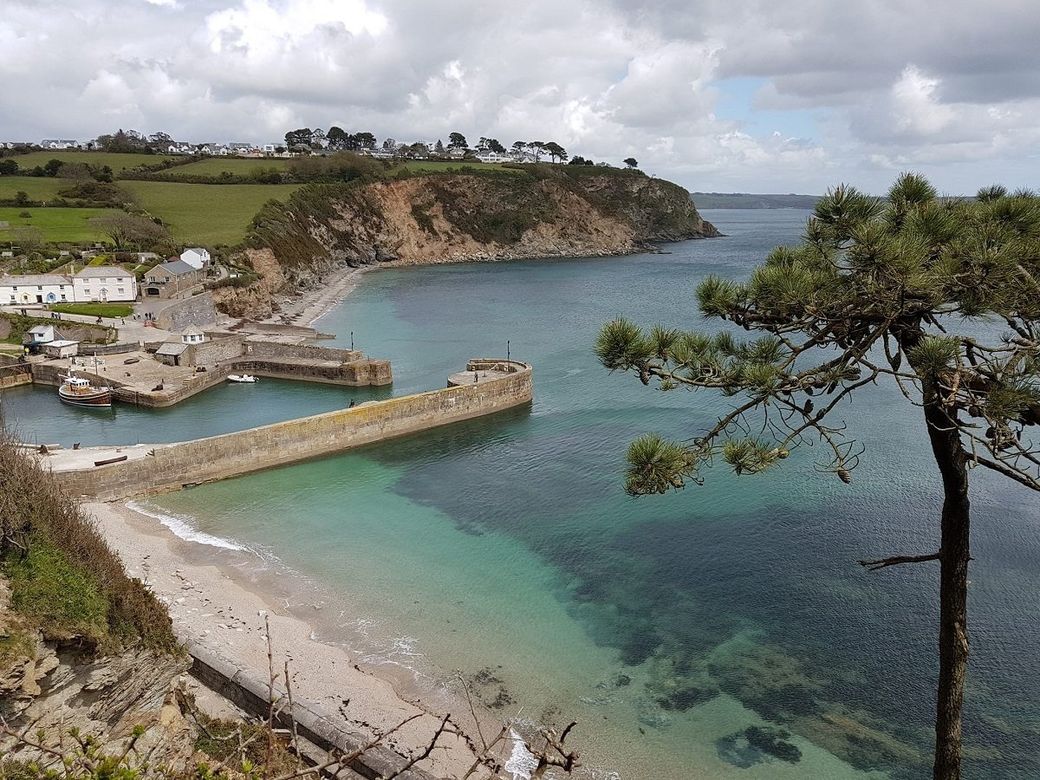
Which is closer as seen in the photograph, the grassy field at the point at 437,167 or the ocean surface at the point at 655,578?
the ocean surface at the point at 655,578

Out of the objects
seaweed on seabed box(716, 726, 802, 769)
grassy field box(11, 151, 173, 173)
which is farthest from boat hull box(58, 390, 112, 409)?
grassy field box(11, 151, 173, 173)

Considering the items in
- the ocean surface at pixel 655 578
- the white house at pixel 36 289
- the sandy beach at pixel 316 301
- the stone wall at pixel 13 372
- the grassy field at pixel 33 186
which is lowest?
the ocean surface at pixel 655 578

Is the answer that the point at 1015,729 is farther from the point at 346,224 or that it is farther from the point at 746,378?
the point at 346,224

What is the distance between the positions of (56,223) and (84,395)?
3960 cm

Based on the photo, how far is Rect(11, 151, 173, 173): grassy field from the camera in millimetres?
91344

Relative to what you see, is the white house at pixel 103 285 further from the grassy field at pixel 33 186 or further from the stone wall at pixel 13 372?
the grassy field at pixel 33 186

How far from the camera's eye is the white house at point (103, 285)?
4572 centimetres

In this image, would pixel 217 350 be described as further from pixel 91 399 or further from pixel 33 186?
pixel 33 186

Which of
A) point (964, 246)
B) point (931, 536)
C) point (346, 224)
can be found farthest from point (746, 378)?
point (346, 224)

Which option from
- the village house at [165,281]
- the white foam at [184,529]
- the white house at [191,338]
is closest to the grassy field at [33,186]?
the village house at [165,281]

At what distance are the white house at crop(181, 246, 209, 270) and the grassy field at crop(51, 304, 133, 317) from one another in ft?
23.1

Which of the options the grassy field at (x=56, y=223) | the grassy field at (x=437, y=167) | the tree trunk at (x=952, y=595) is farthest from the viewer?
the grassy field at (x=437, y=167)

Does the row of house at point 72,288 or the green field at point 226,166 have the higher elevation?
the green field at point 226,166

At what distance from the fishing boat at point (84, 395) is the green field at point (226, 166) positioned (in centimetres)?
7113
